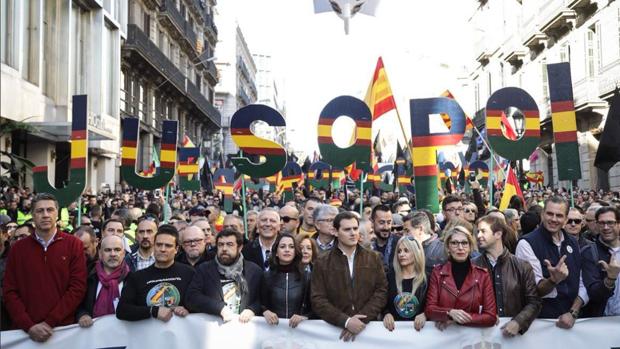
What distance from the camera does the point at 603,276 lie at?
5.64 m

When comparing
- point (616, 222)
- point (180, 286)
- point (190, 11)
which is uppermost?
point (190, 11)

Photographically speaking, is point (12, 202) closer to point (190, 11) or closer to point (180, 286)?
A: point (180, 286)

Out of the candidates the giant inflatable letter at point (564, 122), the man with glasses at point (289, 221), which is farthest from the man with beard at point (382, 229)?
the giant inflatable letter at point (564, 122)

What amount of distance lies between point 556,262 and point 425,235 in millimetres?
1172

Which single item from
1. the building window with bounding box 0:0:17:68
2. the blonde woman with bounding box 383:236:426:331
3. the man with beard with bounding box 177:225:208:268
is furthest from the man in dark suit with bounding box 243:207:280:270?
the building window with bounding box 0:0:17:68

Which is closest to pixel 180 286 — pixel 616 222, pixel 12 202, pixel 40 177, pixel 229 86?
pixel 616 222

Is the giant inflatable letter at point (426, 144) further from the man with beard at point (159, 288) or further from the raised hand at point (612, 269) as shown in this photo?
the man with beard at point (159, 288)

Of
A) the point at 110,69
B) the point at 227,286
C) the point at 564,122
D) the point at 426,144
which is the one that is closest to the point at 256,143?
the point at 426,144

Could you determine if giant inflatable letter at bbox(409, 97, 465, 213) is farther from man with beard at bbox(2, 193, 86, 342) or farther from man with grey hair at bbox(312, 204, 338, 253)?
man with beard at bbox(2, 193, 86, 342)

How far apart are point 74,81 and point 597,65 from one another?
1907 cm

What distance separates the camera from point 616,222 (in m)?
6.04

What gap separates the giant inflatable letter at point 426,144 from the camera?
8.32 metres

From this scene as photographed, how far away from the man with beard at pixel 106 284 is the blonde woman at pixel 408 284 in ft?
6.41

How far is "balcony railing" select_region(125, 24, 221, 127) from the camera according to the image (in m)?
30.7
